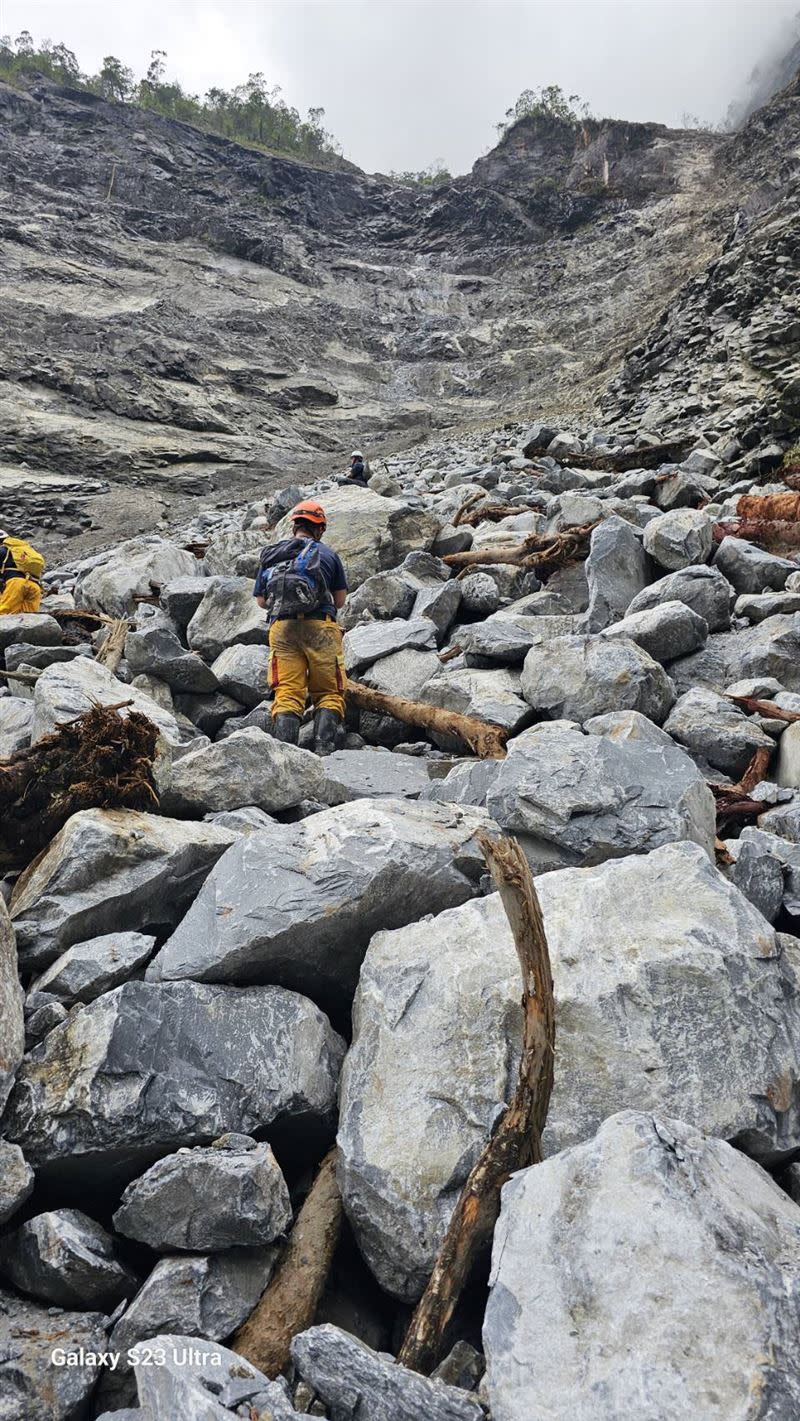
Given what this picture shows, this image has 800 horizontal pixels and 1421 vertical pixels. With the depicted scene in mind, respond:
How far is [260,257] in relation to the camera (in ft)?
136

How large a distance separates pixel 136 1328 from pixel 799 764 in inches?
155

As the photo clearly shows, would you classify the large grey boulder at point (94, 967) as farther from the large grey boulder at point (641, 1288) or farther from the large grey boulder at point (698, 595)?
the large grey boulder at point (698, 595)

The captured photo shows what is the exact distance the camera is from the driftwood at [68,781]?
370cm

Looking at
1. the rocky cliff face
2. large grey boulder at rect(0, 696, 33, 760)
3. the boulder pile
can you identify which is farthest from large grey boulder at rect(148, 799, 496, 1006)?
the rocky cliff face

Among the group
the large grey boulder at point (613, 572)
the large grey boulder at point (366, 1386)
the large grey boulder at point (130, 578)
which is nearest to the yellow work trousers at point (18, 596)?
the large grey boulder at point (130, 578)

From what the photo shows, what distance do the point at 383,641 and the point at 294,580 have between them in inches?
50.7

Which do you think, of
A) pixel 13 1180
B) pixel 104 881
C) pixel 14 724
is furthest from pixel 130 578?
pixel 13 1180

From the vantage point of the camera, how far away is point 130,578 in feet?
32.4

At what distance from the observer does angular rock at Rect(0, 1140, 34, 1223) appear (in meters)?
2.18

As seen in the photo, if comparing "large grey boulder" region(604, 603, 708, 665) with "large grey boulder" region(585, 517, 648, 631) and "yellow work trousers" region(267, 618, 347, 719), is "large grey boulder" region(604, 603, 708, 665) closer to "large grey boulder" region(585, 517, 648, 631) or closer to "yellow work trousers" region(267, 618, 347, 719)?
"large grey boulder" region(585, 517, 648, 631)

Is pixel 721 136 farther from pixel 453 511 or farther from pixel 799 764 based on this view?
pixel 799 764

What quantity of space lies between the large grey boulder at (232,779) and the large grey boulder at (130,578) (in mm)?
5806

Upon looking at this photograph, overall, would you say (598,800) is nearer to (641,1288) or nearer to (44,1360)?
(641,1288)

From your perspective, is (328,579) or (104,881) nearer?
(104,881)
